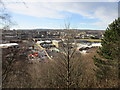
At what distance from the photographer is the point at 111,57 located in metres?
5.71

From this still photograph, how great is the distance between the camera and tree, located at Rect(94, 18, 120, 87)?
203 inches

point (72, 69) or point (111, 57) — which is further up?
point (111, 57)

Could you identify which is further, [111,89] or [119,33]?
[119,33]

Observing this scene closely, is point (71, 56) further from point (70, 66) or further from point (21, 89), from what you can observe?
point (21, 89)

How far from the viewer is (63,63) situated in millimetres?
4094

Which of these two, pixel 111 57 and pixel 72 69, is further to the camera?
pixel 111 57

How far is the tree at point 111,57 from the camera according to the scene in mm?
5145

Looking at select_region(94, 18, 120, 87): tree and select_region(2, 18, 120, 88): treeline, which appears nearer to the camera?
select_region(2, 18, 120, 88): treeline

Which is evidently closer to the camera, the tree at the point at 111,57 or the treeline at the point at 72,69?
the treeline at the point at 72,69

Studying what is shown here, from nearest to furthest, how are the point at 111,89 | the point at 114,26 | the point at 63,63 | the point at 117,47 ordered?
the point at 111,89 → the point at 63,63 → the point at 117,47 → the point at 114,26

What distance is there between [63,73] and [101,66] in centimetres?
325

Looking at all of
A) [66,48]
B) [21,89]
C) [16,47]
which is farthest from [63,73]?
[16,47]

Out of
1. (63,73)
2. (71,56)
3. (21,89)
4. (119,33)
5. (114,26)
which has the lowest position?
(21,89)

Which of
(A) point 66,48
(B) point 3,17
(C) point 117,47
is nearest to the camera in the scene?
(B) point 3,17
